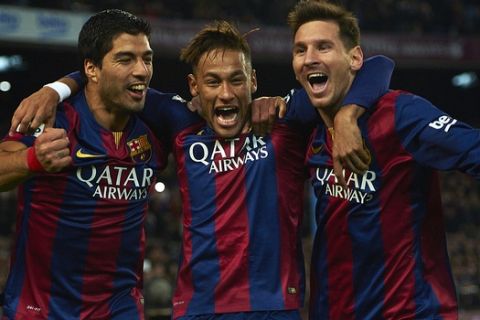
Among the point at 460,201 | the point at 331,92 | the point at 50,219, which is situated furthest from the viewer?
the point at 460,201

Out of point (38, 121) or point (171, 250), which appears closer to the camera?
point (38, 121)

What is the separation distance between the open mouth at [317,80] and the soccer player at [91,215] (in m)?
0.92

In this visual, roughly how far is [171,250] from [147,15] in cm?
580

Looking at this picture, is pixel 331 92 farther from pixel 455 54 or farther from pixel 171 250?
pixel 455 54

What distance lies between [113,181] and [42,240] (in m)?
0.46

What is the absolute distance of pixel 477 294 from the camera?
1219 cm

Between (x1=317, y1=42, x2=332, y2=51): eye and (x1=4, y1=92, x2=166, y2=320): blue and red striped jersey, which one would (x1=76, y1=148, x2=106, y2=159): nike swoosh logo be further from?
(x1=317, y1=42, x2=332, y2=51): eye

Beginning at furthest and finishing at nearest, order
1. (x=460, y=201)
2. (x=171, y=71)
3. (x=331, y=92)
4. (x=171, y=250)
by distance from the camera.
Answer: (x=171, y=71) < (x=460, y=201) < (x=171, y=250) < (x=331, y=92)

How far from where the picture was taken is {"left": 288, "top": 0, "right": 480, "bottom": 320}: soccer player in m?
3.93

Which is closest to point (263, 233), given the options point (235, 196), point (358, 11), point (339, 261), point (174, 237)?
point (235, 196)

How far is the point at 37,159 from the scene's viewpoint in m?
3.99

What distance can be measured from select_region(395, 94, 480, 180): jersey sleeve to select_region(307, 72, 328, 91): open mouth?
0.41m

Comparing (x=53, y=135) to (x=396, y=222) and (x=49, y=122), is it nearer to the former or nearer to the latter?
(x=49, y=122)

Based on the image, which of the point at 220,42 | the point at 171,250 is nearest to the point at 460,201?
the point at 171,250
